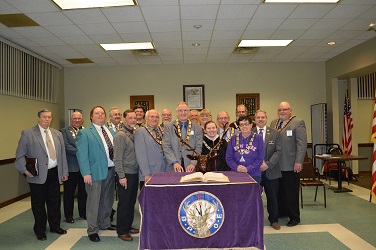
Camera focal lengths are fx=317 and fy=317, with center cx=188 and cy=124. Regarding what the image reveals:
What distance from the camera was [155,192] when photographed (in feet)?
8.90

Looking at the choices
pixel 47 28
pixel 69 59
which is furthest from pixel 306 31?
pixel 69 59

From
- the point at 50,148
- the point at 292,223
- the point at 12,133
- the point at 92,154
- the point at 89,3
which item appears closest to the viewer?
the point at 92,154

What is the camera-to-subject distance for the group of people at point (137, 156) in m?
3.79

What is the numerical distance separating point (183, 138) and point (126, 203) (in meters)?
1.08

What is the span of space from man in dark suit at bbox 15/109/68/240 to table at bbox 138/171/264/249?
196 centimetres

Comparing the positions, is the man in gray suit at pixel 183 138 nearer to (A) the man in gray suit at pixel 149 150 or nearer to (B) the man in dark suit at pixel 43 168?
(A) the man in gray suit at pixel 149 150

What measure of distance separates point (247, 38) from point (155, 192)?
4.78 meters

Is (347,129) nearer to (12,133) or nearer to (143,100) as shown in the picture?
(143,100)

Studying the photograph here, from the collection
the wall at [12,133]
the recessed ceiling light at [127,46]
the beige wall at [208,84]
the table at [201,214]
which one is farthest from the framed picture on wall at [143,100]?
the table at [201,214]

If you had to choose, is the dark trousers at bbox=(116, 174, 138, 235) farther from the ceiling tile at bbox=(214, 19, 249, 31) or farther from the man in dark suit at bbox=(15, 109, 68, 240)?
the ceiling tile at bbox=(214, 19, 249, 31)

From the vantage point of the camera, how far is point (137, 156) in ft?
12.6

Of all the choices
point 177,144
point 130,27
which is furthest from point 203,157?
point 130,27

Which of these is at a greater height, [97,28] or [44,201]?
[97,28]

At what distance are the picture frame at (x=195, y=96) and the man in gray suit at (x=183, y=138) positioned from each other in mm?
5098
